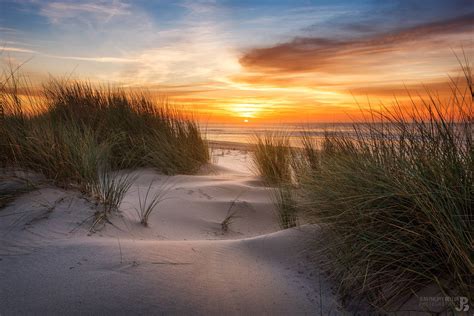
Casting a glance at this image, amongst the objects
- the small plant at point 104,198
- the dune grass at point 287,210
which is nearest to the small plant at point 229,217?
the dune grass at point 287,210

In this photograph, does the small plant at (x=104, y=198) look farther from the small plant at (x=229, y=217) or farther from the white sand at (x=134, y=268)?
the small plant at (x=229, y=217)

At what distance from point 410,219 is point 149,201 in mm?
2482

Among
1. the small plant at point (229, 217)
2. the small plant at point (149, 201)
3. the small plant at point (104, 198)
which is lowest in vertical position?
the small plant at point (229, 217)

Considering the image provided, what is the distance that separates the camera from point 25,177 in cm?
285

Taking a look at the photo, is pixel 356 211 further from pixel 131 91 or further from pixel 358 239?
pixel 131 91

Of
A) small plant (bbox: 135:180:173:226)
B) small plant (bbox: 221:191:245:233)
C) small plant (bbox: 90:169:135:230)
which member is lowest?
small plant (bbox: 221:191:245:233)

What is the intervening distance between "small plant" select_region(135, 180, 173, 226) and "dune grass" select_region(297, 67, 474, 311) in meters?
1.40

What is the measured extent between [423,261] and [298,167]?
286 centimetres

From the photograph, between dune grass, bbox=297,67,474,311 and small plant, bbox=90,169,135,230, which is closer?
dune grass, bbox=297,67,474,311

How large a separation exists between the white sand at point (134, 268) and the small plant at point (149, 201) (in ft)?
0.28
